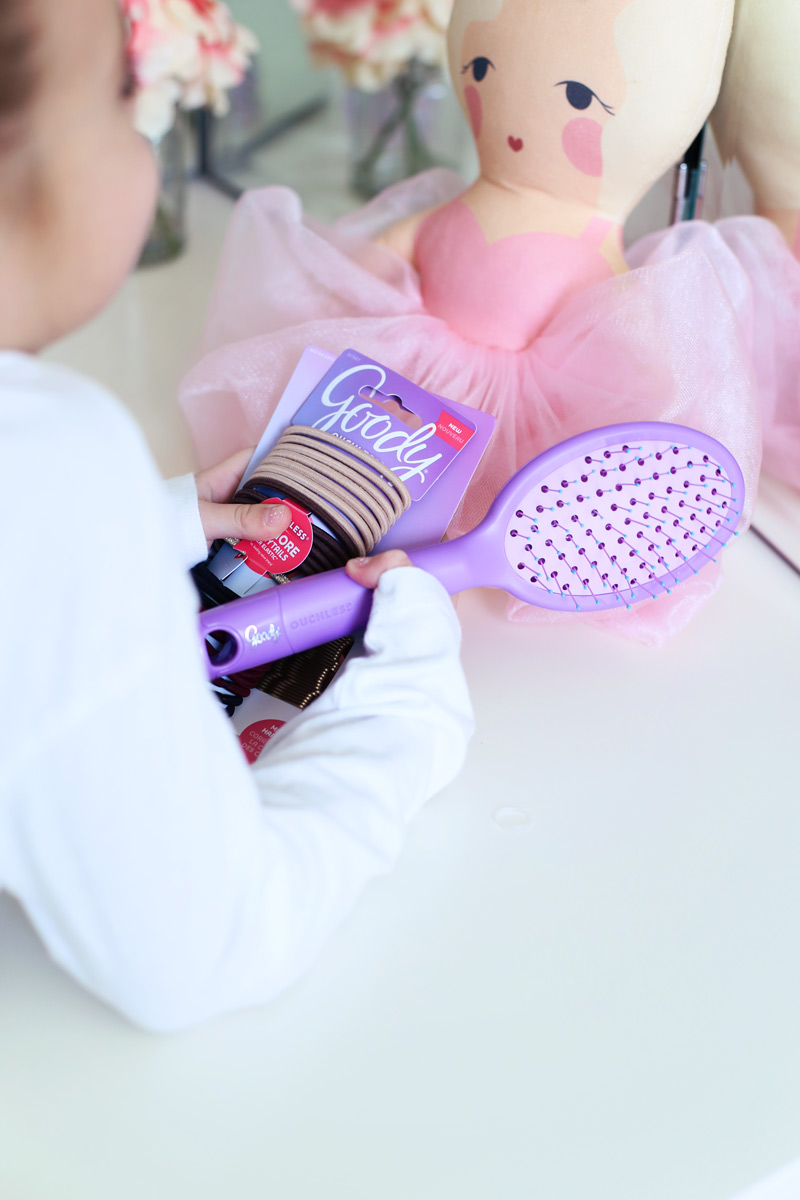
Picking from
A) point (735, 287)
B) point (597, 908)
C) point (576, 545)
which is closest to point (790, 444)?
point (735, 287)

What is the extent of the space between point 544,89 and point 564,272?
94 mm

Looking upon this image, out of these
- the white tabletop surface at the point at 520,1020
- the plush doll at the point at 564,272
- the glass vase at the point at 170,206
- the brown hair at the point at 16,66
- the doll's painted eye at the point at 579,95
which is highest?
the brown hair at the point at 16,66

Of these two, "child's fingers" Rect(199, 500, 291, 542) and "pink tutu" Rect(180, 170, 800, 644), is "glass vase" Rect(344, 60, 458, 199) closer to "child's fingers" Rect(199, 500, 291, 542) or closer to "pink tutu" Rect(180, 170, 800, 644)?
"pink tutu" Rect(180, 170, 800, 644)

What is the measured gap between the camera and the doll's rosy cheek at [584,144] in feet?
1.88

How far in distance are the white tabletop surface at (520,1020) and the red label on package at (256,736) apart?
77mm

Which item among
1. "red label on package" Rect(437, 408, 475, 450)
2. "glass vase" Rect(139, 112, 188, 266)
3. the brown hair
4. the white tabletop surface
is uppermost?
the brown hair

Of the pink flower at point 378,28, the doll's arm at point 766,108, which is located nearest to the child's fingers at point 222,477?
the doll's arm at point 766,108

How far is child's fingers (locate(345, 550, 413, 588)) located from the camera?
18.3 inches

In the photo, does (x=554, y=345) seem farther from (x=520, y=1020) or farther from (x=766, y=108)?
(x=520, y=1020)

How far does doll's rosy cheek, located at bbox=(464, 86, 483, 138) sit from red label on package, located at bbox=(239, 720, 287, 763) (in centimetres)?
37

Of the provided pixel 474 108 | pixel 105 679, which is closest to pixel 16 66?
pixel 105 679

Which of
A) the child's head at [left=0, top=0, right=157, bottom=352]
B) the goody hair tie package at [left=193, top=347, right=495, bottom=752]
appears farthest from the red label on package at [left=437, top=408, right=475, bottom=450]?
the child's head at [left=0, top=0, right=157, bottom=352]

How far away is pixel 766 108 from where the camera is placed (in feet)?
1.89

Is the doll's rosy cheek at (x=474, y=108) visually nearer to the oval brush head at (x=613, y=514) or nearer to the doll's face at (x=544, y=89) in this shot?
the doll's face at (x=544, y=89)
